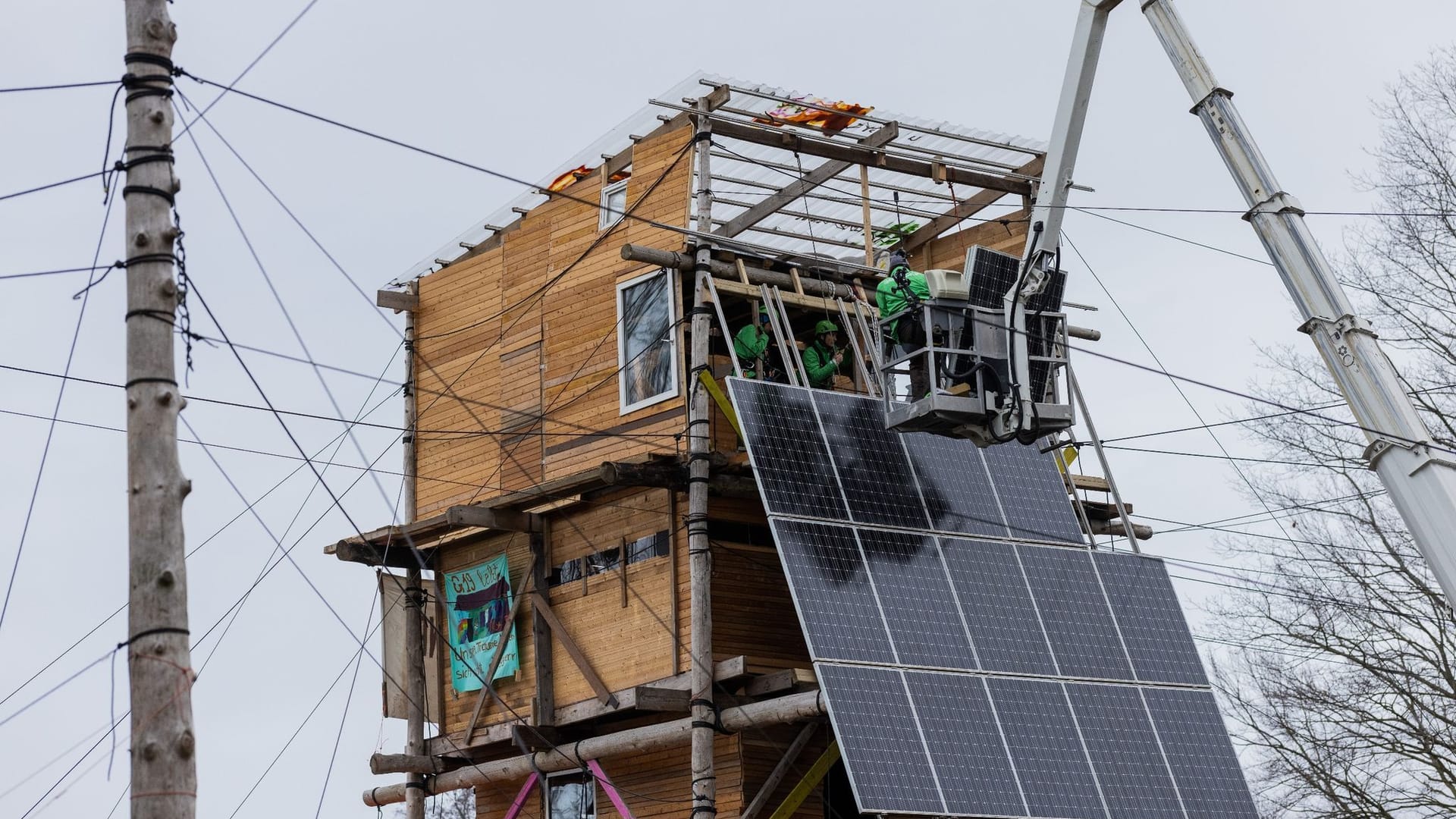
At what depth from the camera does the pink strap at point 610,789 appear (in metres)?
24.8

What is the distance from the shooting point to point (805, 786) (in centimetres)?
2339

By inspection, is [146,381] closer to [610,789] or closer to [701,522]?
[701,522]

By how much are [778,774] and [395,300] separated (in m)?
10.5

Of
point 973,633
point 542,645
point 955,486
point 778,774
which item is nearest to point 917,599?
point 973,633

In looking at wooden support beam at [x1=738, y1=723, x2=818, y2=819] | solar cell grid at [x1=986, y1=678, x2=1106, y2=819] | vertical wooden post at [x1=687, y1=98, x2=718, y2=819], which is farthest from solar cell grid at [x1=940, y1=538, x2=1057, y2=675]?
vertical wooden post at [x1=687, y1=98, x2=718, y2=819]

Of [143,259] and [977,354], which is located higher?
[977,354]

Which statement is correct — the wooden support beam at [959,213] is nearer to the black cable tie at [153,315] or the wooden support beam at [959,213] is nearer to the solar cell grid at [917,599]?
the solar cell grid at [917,599]

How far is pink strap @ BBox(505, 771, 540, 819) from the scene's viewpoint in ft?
86.6

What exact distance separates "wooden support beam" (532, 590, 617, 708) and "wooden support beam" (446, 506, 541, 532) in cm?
100

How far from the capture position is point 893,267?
2181cm

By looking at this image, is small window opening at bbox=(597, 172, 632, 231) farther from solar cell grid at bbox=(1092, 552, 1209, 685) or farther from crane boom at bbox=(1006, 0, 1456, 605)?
→ crane boom at bbox=(1006, 0, 1456, 605)

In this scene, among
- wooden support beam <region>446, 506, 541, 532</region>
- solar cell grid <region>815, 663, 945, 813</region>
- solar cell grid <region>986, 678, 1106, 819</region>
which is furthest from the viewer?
wooden support beam <region>446, 506, 541, 532</region>

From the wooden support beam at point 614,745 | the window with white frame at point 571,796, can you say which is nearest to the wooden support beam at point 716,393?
the wooden support beam at point 614,745

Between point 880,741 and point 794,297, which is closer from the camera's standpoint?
point 880,741
